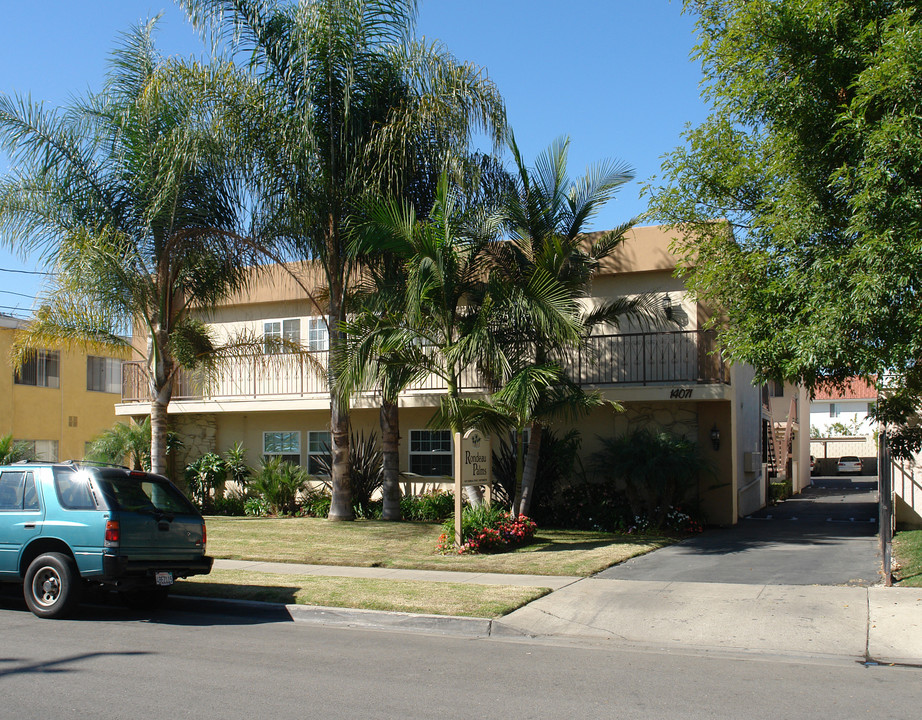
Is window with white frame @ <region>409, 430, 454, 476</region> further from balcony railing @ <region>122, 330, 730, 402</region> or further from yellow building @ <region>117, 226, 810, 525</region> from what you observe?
balcony railing @ <region>122, 330, 730, 402</region>

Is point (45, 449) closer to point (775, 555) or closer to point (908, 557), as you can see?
point (775, 555)

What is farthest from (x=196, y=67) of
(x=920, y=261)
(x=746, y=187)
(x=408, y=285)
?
(x=920, y=261)

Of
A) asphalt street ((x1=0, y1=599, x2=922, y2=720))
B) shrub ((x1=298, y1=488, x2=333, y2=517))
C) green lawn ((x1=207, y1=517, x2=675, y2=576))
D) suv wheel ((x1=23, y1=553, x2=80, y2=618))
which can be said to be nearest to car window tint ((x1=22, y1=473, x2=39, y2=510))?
suv wheel ((x1=23, y1=553, x2=80, y2=618))

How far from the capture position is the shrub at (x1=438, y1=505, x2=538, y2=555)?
44.6 feet

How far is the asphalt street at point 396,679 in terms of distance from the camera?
19.5 ft

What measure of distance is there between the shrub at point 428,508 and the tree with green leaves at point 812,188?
869 centimetres

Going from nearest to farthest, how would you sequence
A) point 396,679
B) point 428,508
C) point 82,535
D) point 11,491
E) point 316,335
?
1. point 396,679
2. point 82,535
3. point 11,491
4. point 428,508
5. point 316,335

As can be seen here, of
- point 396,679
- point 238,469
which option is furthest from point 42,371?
point 396,679

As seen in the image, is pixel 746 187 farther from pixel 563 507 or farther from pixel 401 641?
pixel 563 507

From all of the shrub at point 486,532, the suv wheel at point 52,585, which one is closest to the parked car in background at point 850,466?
the shrub at point 486,532

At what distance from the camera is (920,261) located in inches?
326

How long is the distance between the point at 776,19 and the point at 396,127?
7780mm

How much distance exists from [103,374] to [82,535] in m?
28.7

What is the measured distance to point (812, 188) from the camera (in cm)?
966
